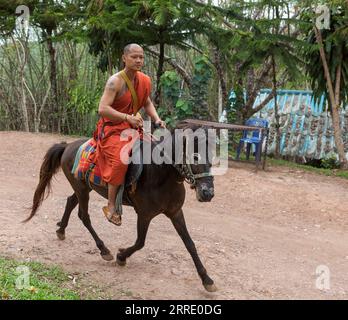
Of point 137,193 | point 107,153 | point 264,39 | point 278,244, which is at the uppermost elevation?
point 264,39

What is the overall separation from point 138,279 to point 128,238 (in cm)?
121

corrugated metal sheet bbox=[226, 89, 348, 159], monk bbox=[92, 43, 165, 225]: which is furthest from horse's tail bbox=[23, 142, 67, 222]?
corrugated metal sheet bbox=[226, 89, 348, 159]

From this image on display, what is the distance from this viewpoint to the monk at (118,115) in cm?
409

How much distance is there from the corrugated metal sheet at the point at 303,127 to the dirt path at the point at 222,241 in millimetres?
4595

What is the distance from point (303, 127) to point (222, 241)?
9028 mm

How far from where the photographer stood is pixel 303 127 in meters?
14.0

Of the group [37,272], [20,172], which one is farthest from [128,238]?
[20,172]

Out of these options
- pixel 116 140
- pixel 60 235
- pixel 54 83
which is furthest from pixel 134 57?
pixel 54 83

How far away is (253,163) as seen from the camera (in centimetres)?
1069

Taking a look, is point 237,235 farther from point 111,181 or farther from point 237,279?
point 111,181

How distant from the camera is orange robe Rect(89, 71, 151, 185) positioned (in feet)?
13.8

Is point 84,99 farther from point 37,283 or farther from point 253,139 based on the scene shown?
point 37,283

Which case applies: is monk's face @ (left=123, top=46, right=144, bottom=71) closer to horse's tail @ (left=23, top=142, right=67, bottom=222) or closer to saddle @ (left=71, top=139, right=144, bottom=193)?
saddle @ (left=71, top=139, right=144, bottom=193)

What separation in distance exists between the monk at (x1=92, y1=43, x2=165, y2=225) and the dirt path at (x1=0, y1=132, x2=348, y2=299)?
2.62 feet
